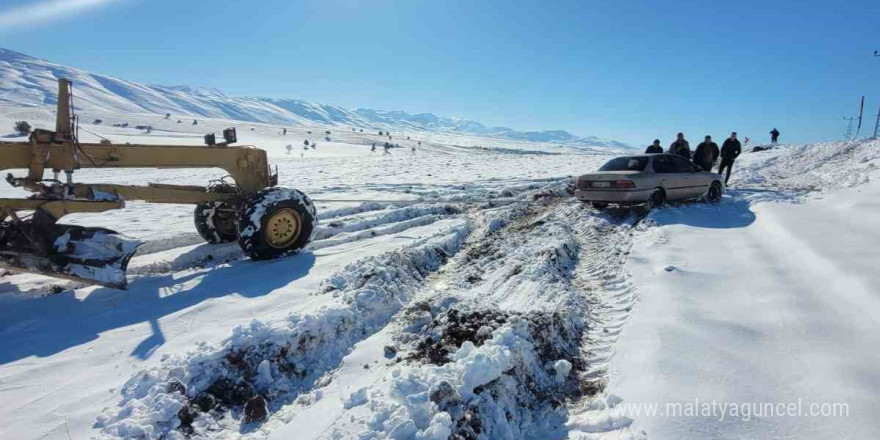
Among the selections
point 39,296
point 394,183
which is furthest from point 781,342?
point 394,183

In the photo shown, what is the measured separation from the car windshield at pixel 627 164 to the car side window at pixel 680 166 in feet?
2.62

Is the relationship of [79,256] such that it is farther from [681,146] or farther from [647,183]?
[681,146]

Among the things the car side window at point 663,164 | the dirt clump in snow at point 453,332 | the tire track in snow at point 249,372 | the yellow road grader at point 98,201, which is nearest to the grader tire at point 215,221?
the yellow road grader at point 98,201

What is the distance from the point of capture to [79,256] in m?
5.12

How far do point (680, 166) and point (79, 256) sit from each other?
36.6 feet

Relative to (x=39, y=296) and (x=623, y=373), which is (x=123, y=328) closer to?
(x=39, y=296)

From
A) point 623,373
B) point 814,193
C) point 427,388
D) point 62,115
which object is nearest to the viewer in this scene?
point 427,388

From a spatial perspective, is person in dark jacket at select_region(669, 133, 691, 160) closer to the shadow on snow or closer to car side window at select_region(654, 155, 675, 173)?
car side window at select_region(654, 155, 675, 173)

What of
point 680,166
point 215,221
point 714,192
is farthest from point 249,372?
point 714,192

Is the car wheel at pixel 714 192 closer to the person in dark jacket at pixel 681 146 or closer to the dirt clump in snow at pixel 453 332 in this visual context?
the person in dark jacket at pixel 681 146

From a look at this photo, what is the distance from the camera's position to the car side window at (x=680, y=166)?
34.3 ft

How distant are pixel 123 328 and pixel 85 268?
114 cm

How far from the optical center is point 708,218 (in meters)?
8.97

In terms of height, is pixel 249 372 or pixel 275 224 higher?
pixel 275 224
